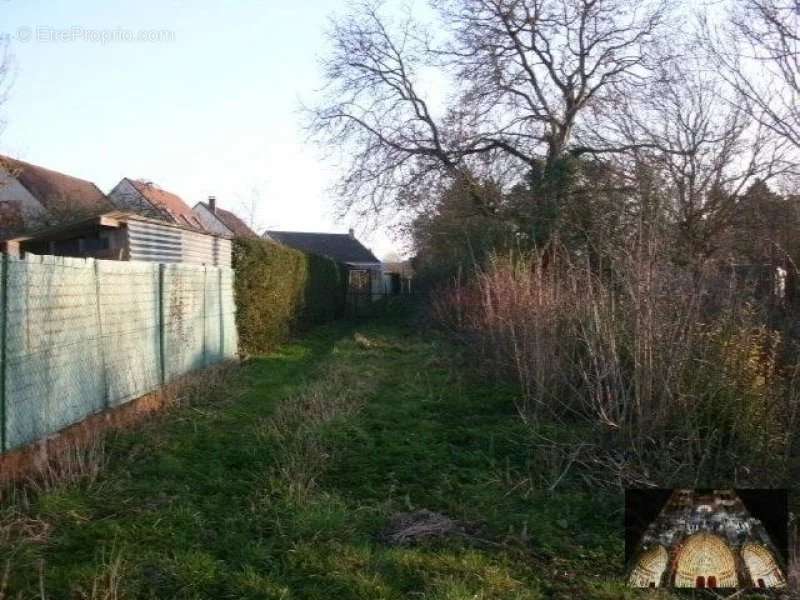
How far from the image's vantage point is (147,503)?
489 cm

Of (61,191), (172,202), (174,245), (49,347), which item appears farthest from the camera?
(172,202)

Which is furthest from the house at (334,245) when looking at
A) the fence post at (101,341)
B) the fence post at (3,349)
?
the fence post at (3,349)

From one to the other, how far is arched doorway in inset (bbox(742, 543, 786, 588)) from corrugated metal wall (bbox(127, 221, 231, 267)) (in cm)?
856

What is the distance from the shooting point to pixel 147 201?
91.3 ft

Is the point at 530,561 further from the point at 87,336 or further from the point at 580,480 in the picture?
the point at 87,336

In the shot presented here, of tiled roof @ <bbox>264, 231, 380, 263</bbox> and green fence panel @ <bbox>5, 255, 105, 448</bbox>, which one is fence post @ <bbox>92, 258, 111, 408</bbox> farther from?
tiled roof @ <bbox>264, 231, 380, 263</bbox>

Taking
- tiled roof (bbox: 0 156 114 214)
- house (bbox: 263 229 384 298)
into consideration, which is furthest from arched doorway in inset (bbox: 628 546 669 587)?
house (bbox: 263 229 384 298)

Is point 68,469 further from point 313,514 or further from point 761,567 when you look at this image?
point 761,567

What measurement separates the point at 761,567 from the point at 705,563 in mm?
279

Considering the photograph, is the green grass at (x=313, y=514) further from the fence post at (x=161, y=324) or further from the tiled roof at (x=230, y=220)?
the tiled roof at (x=230, y=220)

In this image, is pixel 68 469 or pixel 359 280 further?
pixel 359 280

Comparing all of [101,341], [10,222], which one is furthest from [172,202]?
[101,341]

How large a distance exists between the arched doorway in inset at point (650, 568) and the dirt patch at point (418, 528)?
1013 mm

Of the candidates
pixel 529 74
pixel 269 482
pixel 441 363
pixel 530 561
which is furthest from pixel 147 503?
pixel 529 74
